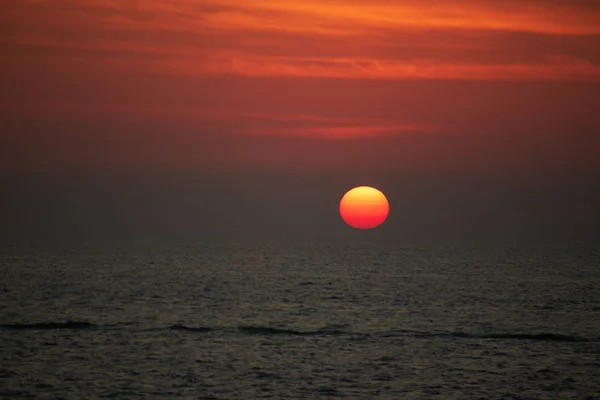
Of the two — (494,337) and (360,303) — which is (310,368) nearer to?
(494,337)

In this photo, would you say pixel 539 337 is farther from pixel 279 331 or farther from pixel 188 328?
pixel 188 328

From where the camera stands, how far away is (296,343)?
9106 cm

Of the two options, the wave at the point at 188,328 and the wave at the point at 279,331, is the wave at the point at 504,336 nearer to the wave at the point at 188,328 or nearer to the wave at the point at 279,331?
the wave at the point at 279,331

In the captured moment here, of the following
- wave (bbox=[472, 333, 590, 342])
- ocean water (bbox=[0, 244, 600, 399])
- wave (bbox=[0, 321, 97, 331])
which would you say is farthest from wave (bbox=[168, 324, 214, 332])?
wave (bbox=[472, 333, 590, 342])

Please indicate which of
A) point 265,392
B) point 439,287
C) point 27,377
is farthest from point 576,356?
point 439,287

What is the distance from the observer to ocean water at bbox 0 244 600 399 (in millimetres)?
67625

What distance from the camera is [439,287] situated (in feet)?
563

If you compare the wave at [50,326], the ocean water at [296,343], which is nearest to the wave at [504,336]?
the ocean water at [296,343]

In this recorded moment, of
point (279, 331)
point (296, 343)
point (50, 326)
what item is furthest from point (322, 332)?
point (50, 326)

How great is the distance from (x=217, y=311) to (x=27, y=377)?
5339 cm

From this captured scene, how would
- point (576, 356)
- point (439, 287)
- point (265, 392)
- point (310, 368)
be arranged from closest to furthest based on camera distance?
1. point (265, 392)
2. point (310, 368)
3. point (576, 356)
4. point (439, 287)

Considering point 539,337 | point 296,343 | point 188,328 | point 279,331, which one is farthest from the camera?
point 188,328

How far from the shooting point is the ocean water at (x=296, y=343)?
67625 millimetres

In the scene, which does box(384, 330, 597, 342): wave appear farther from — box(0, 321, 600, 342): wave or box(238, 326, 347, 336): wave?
Answer: box(238, 326, 347, 336): wave
